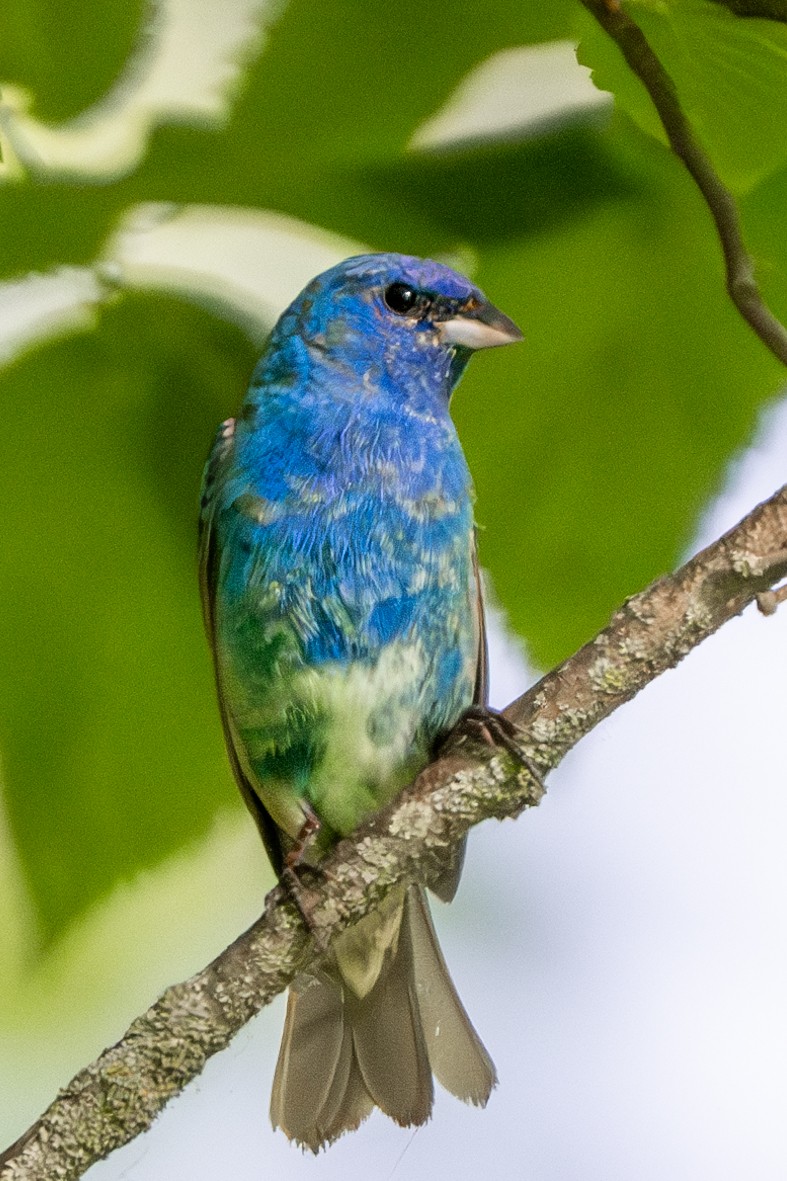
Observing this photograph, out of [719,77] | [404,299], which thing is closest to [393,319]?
[404,299]

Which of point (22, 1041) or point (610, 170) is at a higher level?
point (610, 170)

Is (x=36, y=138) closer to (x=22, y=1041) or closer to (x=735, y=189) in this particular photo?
(x=735, y=189)

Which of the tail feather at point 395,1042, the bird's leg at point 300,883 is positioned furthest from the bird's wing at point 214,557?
the tail feather at point 395,1042

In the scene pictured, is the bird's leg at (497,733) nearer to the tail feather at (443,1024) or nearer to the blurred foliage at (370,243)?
the blurred foliage at (370,243)

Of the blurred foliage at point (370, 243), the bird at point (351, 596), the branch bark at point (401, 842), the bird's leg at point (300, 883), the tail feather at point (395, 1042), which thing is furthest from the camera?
the tail feather at point (395, 1042)

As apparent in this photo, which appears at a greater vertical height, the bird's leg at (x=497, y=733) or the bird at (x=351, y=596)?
the bird at (x=351, y=596)

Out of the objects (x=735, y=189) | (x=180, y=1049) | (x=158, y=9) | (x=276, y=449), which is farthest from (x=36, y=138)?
(x=180, y=1049)

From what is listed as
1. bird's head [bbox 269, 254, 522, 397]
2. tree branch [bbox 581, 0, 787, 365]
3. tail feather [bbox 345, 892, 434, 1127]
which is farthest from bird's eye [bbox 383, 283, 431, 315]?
tail feather [bbox 345, 892, 434, 1127]
